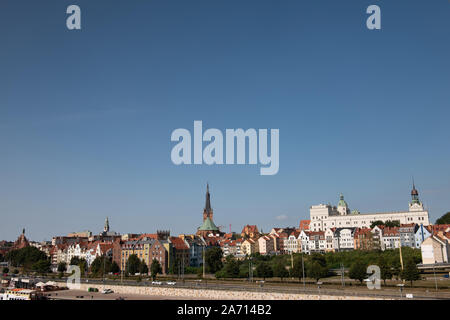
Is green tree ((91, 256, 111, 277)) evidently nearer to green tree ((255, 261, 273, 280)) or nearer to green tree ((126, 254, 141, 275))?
green tree ((126, 254, 141, 275))

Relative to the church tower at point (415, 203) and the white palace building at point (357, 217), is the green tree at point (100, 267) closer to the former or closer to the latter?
the white palace building at point (357, 217)

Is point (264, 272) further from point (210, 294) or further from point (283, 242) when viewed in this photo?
point (283, 242)

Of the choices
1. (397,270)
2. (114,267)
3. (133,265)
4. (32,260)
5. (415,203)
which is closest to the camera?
(397,270)

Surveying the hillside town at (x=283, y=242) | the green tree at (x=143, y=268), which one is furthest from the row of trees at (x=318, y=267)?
the green tree at (x=143, y=268)

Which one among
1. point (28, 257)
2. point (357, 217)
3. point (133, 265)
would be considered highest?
point (357, 217)

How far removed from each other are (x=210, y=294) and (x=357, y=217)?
12513 cm

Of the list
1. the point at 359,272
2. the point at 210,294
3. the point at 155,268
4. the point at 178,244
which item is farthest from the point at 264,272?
the point at 178,244

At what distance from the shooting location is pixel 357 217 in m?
171

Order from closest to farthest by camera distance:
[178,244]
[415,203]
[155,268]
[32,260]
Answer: [155,268] < [178,244] < [32,260] < [415,203]

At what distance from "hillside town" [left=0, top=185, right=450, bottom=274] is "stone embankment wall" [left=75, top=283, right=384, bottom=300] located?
21.0m

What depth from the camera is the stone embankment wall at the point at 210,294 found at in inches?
1997
